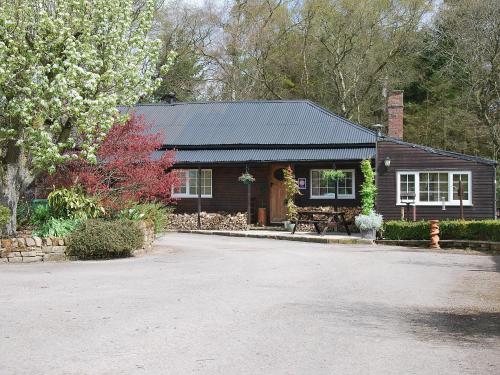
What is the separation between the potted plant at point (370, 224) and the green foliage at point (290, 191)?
4.46 meters

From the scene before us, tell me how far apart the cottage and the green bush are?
1174 cm

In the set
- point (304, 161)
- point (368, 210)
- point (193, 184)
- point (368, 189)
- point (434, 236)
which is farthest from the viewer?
point (193, 184)


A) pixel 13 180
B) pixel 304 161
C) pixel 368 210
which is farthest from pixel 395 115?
pixel 13 180

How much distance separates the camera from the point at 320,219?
25.6 metres

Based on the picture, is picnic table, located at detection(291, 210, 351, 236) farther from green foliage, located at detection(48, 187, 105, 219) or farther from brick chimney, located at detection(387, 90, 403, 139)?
green foliage, located at detection(48, 187, 105, 219)

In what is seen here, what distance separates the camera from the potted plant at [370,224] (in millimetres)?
22031

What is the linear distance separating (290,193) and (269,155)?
1960 millimetres

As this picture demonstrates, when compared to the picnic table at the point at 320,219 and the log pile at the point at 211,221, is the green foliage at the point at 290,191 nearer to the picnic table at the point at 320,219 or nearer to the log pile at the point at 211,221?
the picnic table at the point at 320,219

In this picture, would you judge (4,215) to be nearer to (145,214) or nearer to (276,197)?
(145,214)

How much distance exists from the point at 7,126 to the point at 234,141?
45.2 feet

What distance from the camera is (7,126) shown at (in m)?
16.2

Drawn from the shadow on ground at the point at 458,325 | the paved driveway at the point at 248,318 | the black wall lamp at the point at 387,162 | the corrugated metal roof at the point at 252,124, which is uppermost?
the corrugated metal roof at the point at 252,124

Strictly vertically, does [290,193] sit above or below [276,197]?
above

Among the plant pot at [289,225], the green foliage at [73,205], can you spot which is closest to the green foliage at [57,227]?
the green foliage at [73,205]
